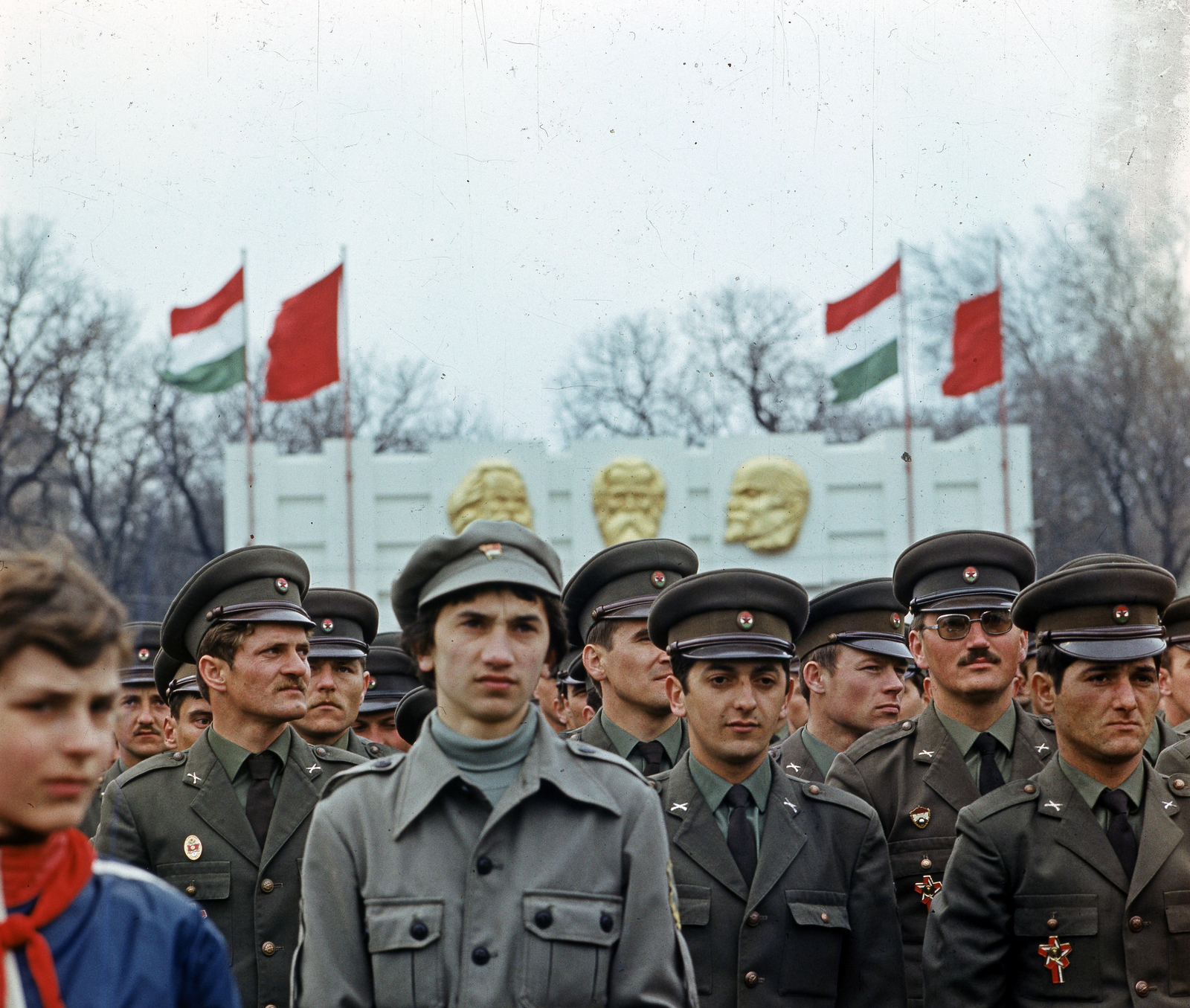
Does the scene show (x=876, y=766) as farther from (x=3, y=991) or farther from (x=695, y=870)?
(x=3, y=991)

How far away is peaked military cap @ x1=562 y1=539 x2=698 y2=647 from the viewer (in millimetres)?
6137

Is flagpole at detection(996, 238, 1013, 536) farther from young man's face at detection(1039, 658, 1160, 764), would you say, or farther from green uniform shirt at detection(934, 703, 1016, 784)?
young man's face at detection(1039, 658, 1160, 764)

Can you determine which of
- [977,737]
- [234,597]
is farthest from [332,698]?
[977,737]

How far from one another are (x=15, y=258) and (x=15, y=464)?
33.8 feet

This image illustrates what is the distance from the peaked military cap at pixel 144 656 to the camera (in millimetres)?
7184

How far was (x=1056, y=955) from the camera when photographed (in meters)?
4.18

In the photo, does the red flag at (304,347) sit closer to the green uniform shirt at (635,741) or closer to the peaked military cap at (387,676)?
the peaked military cap at (387,676)

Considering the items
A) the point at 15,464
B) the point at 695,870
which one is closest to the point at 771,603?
the point at 695,870

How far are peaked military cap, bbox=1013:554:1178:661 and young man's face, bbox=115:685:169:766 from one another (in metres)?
4.33

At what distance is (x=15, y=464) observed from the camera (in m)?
29.8

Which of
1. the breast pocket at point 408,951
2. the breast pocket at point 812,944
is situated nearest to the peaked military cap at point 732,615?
the breast pocket at point 812,944

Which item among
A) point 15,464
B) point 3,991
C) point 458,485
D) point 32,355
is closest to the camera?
point 3,991

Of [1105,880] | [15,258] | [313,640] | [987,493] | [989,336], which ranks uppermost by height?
[15,258]

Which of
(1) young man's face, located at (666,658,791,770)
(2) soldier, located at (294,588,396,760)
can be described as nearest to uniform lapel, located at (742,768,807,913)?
(1) young man's face, located at (666,658,791,770)
